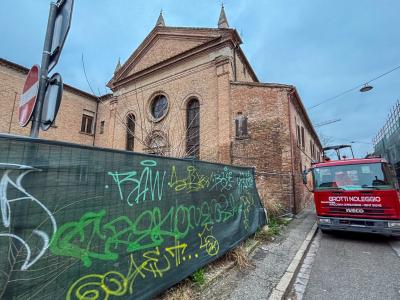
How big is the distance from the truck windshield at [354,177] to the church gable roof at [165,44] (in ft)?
29.7

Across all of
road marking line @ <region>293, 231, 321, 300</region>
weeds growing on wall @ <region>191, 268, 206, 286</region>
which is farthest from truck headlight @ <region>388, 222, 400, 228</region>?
weeds growing on wall @ <region>191, 268, 206, 286</region>

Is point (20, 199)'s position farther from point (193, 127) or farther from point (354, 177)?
point (193, 127)

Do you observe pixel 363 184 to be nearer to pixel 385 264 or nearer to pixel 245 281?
pixel 385 264

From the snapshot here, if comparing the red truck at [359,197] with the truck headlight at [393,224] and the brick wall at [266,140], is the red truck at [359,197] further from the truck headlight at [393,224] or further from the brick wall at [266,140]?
the brick wall at [266,140]

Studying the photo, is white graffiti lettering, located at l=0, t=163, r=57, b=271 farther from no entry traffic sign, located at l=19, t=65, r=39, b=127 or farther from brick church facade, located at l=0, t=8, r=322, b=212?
brick church facade, located at l=0, t=8, r=322, b=212

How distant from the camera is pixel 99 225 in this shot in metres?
2.19

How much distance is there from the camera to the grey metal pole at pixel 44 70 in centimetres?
218

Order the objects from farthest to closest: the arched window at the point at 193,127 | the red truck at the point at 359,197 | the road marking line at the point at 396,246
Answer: the arched window at the point at 193,127 → the red truck at the point at 359,197 → the road marking line at the point at 396,246

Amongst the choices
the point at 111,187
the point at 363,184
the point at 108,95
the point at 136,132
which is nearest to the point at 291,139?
the point at 363,184

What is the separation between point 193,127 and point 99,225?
38.3 feet

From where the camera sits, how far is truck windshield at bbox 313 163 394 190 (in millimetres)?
6333

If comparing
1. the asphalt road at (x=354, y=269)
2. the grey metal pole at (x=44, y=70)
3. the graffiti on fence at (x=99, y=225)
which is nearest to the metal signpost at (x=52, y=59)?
the grey metal pole at (x=44, y=70)

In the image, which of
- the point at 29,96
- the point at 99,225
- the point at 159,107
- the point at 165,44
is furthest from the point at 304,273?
the point at 165,44

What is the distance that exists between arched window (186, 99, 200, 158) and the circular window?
6.18 ft
